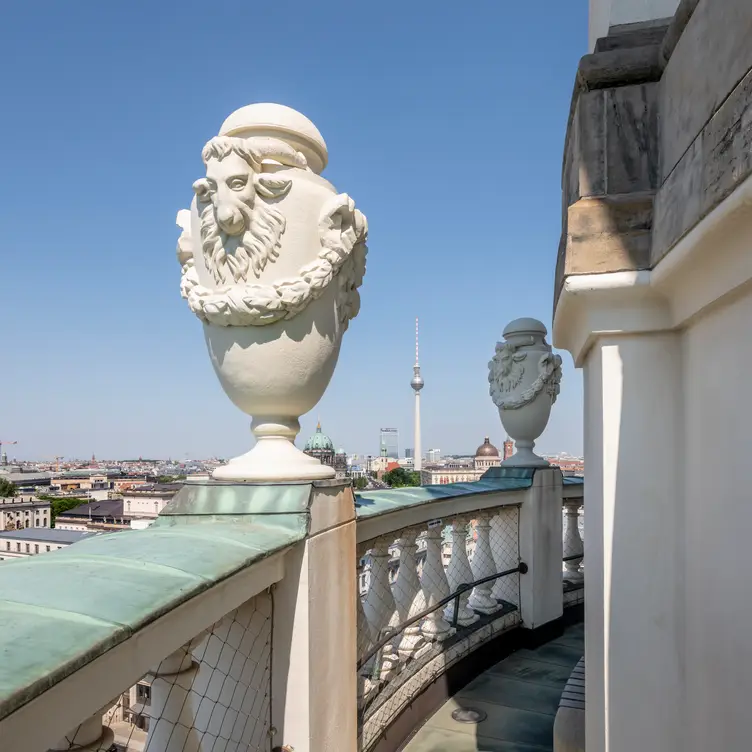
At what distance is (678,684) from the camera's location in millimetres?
2139

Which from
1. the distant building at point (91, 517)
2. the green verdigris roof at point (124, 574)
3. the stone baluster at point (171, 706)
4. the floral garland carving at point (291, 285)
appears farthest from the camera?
the distant building at point (91, 517)

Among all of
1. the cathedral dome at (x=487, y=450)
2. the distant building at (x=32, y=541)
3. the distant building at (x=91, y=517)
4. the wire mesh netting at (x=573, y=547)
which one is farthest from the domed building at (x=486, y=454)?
the wire mesh netting at (x=573, y=547)

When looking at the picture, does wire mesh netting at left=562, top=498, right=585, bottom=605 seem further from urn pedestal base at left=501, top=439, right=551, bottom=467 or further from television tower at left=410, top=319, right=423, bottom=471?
television tower at left=410, top=319, right=423, bottom=471

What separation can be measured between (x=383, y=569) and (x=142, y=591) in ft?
8.43

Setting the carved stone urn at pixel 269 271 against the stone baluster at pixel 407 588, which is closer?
the carved stone urn at pixel 269 271

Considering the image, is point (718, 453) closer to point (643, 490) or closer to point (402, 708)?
point (643, 490)

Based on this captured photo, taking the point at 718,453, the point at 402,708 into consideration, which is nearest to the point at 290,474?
the point at 718,453

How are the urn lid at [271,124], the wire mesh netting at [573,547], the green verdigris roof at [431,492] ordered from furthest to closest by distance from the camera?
the wire mesh netting at [573,547], the green verdigris roof at [431,492], the urn lid at [271,124]

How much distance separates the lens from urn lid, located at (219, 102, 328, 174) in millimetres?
2699

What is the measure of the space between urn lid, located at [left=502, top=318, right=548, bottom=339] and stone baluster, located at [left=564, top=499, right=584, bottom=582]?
6.85 feet

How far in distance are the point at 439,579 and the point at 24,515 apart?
299 ft

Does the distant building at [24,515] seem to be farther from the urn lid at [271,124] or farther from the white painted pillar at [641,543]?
the white painted pillar at [641,543]

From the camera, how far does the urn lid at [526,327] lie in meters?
6.04

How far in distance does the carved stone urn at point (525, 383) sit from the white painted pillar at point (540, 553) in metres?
0.33
